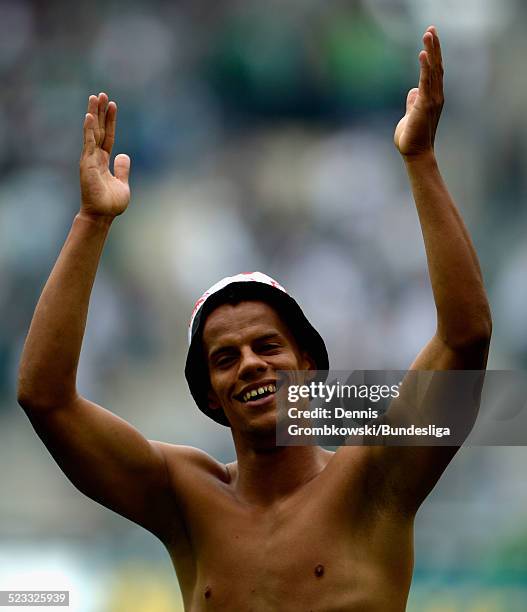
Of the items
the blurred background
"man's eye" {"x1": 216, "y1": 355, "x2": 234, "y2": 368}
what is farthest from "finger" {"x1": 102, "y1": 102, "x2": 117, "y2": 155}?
the blurred background

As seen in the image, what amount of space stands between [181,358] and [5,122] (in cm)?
244

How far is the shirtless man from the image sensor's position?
298 cm

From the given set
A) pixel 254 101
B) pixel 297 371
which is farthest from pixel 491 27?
pixel 297 371

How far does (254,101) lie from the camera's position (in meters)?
9.29

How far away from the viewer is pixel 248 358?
334 cm

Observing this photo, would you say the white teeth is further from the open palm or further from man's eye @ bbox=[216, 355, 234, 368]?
the open palm

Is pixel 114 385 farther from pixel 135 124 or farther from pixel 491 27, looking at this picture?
pixel 491 27

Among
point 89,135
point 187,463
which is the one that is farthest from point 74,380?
point 89,135

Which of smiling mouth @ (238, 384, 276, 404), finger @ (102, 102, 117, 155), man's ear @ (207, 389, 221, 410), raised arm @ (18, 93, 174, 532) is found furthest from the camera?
man's ear @ (207, 389, 221, 410)

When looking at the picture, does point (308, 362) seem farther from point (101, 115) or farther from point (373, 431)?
point (101, 115)

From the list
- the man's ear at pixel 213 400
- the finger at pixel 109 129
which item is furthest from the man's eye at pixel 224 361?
the finger at pixel 109 129

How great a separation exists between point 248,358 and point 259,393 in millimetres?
106

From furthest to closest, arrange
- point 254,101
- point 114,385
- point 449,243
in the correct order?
point 254,101, point 114,385, point 449,243

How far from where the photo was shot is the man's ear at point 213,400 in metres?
3.53
